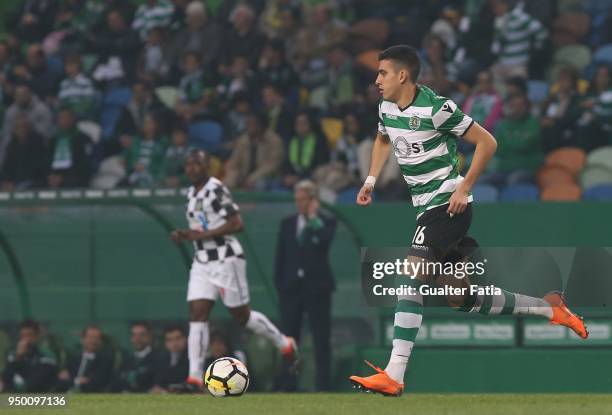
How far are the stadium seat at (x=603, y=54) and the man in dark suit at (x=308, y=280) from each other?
443 centimetres

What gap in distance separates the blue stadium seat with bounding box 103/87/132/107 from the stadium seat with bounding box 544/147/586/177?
540cm

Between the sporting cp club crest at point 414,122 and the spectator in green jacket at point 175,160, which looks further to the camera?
the spectator in green jacket at point 175,160

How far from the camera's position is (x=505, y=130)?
52.9ft

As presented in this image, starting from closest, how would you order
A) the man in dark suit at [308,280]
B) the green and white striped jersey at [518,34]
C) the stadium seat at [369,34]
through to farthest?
the man in dark suit at [308,280]
the green and white striped jersey at [518,34]
the stadium seat at [369,34]

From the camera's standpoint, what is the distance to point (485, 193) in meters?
15.7

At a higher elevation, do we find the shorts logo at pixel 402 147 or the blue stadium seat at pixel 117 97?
the shorts logo at pixel 402 147

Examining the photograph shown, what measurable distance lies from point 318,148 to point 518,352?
3470 millimetres

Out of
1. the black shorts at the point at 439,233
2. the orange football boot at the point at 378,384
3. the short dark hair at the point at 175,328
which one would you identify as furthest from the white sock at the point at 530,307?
the short dark hair at the point at 175,328

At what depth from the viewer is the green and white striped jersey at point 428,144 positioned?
30.6ft

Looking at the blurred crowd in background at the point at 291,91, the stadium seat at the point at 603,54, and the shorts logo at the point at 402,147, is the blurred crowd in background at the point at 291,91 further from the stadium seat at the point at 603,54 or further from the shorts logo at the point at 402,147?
the shorts logo at the point at 402,147

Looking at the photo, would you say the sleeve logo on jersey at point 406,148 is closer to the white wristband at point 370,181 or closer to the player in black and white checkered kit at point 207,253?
the white wristband at point 370,181

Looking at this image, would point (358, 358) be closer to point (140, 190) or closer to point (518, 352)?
point (518, 352)

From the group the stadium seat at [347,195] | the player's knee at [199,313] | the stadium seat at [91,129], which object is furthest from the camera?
the stadium seat at [91,129]

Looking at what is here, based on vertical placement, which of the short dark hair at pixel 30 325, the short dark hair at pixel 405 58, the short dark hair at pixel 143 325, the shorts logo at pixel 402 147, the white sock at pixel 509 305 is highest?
the short dark hair at pixel 405 58
